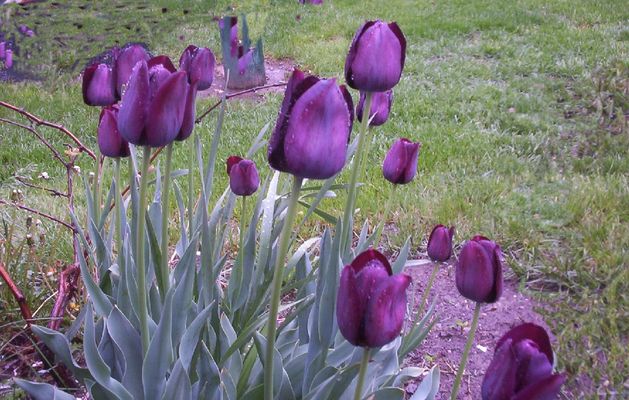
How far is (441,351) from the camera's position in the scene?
1.98 metres

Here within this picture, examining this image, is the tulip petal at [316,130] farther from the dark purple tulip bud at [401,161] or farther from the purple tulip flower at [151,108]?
the dark purple tulip bud at [401,161]

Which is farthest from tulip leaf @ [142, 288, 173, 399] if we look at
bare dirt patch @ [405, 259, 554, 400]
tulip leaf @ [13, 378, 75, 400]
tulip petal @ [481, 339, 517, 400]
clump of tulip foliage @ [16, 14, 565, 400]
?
bare dirt patch @ [405, 259, 554, 400]

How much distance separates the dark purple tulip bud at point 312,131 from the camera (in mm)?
801

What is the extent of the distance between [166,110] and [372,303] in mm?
353

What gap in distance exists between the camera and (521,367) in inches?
27.8

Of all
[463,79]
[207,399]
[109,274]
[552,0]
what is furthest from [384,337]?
[552,0]

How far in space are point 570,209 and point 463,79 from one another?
Answer: 2.22 m

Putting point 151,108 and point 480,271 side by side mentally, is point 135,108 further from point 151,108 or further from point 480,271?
point 480,271

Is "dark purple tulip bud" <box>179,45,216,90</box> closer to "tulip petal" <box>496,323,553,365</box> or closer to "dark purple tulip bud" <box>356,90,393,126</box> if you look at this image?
"dark purple tulip bud" <box>356,90,393,126</box>

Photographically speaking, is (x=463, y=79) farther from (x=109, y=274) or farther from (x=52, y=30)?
A: (x=109, y=274)

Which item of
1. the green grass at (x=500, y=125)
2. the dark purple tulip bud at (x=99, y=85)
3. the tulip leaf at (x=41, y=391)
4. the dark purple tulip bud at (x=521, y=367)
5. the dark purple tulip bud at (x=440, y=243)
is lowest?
the green grass at (x=500, y=125)

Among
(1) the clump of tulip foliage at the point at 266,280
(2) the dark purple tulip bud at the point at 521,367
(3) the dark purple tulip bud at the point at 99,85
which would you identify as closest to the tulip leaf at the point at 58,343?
(1) the clump of tulip foliage at the point at 266,280

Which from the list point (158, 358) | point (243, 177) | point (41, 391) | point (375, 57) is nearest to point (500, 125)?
point (243, 177)

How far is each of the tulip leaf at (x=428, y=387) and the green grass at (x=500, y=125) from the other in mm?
680
